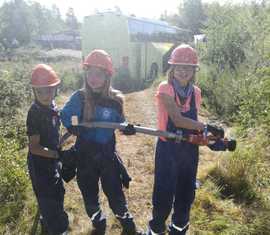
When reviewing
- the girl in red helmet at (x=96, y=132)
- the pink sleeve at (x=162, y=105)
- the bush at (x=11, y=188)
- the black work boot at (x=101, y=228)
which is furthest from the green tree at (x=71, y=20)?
the pink sleeve at (x=162, y=105)

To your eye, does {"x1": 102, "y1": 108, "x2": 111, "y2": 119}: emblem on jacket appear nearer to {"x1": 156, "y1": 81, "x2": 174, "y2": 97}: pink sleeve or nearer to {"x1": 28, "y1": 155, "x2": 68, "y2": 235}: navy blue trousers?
{"x1": 156, "y1": 81, "x2": 174, "y2": 97}: pink sleeve

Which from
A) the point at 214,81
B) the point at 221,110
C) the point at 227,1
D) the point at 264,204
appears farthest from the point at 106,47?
the point at 264,204

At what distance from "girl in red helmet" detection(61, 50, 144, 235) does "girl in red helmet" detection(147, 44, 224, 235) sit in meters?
0.41

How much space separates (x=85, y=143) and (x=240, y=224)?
6.34 feet

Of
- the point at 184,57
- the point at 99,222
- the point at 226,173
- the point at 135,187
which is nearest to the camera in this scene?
the point at 184,57

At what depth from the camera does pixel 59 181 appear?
3428 millimetres

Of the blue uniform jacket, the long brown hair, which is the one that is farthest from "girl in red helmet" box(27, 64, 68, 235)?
the long brown hair

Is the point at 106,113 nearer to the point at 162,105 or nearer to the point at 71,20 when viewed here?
the point at 162,105

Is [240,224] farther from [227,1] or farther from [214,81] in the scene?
[227,1]

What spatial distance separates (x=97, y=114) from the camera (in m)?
3.21

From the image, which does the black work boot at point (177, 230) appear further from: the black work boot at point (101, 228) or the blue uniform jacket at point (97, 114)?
the blue uniform jacket at point (97, 114)

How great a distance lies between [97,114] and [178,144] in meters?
A: 0.76

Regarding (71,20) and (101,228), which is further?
(71,20)

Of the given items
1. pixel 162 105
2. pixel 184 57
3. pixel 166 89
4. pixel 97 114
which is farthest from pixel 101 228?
pixel 184 57
